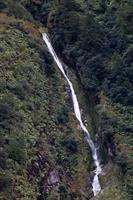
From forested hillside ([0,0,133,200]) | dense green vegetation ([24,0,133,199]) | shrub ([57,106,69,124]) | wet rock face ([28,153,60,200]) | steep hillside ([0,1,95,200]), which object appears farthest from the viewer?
shrub ([57,106,69,124])

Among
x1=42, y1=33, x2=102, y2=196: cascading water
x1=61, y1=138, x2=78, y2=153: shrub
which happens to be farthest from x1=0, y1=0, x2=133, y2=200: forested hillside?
x1=42, y1=33, x2=102, y2=196: cascading water

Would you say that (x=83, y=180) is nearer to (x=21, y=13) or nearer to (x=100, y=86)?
(x=100, y=86)

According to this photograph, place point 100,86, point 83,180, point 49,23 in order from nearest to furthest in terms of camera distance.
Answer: point 83,180, point 100,86, point 49,23

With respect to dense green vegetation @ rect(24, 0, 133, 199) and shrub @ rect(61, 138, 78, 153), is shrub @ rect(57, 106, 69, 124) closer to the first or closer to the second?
shrub @ rect(61, 138, 78, 153)

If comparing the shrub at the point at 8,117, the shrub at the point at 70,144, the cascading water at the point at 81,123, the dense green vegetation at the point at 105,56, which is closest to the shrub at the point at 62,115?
the cascading water at the point at 81,123

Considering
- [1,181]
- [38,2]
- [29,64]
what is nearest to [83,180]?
[1,181]

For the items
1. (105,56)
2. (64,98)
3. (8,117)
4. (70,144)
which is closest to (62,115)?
(64,98)

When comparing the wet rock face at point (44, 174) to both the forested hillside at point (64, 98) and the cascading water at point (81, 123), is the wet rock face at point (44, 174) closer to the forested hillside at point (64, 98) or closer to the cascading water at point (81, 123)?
the forested hillside at point (64, 98)

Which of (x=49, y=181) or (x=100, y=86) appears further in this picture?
(x=100, y=86)
